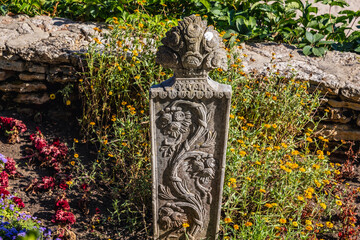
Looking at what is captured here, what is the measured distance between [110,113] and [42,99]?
835mm

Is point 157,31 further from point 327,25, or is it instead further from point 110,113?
point 327,25

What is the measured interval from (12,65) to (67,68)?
637mm

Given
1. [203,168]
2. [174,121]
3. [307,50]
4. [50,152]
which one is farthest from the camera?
[307,50]

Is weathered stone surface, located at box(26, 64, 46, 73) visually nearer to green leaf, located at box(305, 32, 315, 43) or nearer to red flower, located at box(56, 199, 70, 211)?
red flower, located at box(56, 199, 70, 211)

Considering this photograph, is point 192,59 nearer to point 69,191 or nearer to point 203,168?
point 203,168

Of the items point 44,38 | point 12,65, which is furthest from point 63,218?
point 44,38

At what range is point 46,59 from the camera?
152 inches

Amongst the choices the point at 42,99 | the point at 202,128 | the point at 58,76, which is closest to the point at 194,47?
the point at 202,128

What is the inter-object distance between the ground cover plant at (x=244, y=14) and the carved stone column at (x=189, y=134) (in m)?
2.13

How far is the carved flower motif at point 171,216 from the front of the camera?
2.81 m

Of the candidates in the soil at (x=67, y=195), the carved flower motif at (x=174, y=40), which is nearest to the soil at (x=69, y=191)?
the soil at (x=67, y=195)

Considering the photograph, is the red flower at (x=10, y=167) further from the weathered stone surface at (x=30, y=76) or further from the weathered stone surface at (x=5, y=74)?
the weathered stone surface at (x=5, y=74)

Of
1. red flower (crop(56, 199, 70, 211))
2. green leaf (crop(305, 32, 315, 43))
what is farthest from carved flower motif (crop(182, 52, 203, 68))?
green leaf (crop(305, 32, 315, 43))

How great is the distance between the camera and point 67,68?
12.8 feet
